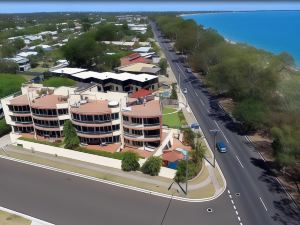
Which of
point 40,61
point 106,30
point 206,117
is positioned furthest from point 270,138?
point 106,30

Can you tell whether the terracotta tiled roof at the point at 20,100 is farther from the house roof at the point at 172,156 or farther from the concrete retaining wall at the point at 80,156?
the house roof at the point at 172,156

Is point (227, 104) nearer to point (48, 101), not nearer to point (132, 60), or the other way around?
point (48, 101)

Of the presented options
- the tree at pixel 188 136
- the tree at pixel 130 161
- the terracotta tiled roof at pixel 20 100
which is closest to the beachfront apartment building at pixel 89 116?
the terracotta tiled roof at pixel 20 100

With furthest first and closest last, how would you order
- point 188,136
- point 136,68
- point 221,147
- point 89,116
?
point 136,68 < point 188,136 < point 221,147 < point 89,116

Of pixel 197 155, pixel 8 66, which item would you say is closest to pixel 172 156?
pixel 197 155

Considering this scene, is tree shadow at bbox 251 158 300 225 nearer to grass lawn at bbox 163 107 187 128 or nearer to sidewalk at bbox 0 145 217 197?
sidewalk at bbox 0 145 217 197

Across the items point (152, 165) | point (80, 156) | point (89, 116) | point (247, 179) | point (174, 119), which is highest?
point (89, 116)

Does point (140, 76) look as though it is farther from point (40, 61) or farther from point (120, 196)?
point (40, 61)
